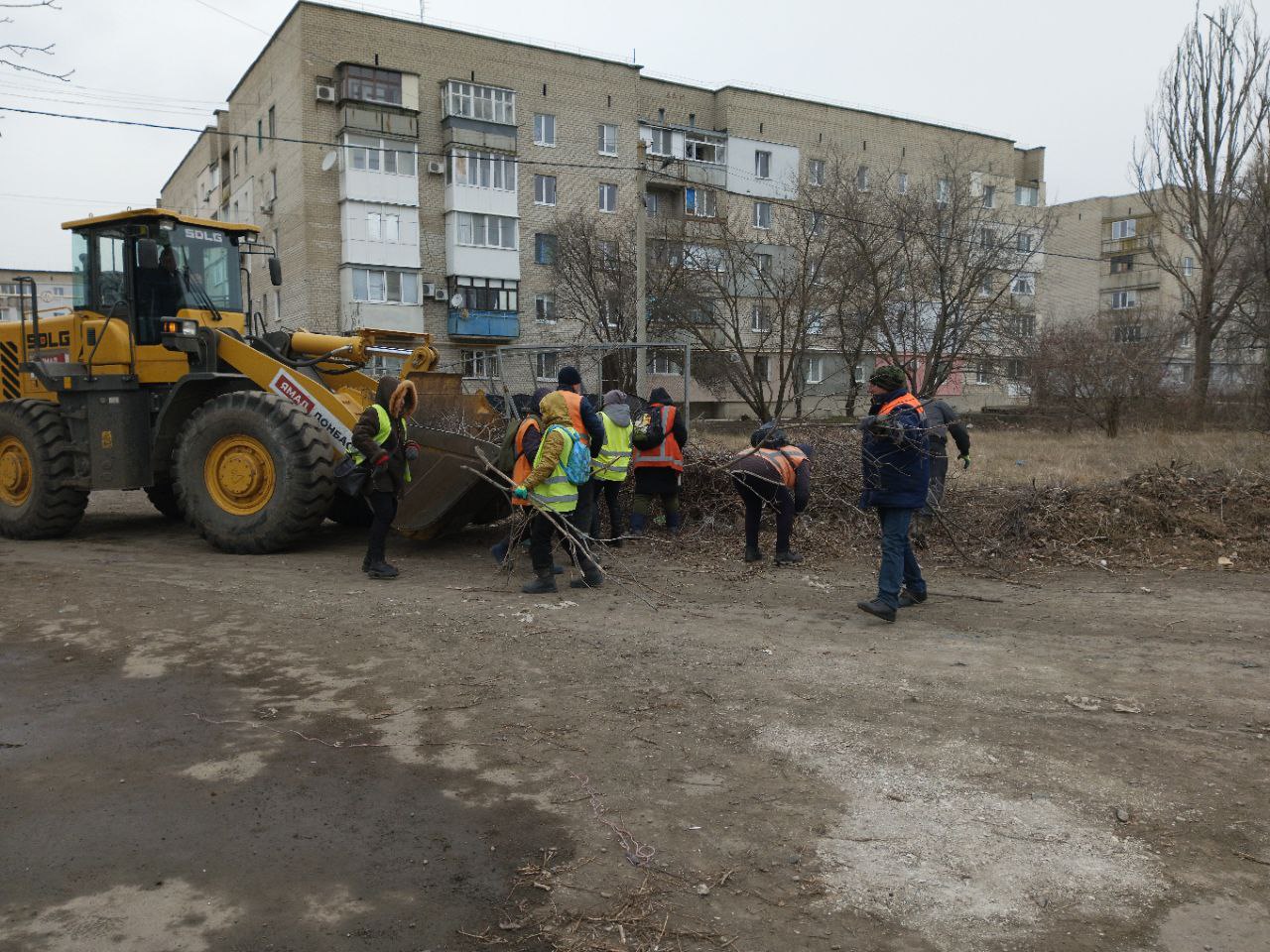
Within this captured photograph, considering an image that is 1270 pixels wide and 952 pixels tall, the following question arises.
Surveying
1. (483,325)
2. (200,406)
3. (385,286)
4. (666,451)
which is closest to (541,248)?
(483,325)

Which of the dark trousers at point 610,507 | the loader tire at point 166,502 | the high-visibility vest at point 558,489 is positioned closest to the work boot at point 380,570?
the high-visibility vest at point 558,489

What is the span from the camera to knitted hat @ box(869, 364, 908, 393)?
7.02m

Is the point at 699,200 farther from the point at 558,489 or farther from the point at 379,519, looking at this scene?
the point at 558,489

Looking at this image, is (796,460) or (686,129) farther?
(686,129)

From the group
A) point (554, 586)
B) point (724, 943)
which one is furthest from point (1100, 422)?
point (724, 943)

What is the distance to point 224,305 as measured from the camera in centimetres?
1042

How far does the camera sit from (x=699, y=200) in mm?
44344

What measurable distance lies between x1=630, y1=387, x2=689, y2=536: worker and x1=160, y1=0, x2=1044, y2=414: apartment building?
23375 millimetres

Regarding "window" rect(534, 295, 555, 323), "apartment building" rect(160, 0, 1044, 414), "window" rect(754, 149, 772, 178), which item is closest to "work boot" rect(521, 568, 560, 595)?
"apartment building" rect(160, 0, 1044, 414)

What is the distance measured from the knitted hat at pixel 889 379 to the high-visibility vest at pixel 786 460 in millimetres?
1777

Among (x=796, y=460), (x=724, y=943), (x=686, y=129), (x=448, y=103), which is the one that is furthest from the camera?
(x=686, y=129)

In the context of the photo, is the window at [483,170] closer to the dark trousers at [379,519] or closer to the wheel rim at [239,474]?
the wheel rim at [239,474]

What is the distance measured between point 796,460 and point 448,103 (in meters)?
33.3

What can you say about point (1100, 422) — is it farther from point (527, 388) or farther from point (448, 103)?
point (448, 103)
